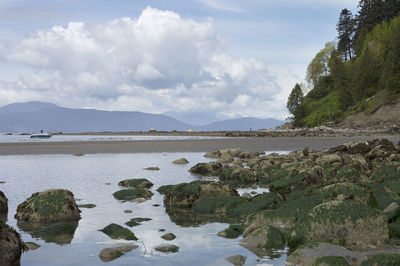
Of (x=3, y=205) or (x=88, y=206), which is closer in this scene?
(x=3, y=205)

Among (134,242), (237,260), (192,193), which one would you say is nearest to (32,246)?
(134,242)

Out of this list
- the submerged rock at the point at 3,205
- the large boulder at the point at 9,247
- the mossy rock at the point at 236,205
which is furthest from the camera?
the submerged rock at the point at 3,205

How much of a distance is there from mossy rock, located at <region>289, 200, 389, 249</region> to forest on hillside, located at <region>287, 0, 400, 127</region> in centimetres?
7197

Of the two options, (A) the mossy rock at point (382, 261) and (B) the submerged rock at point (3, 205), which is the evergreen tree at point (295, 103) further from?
(A) the mossy rock at point (382, 261)

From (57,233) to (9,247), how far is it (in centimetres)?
274

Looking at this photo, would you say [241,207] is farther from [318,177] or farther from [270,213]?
[318,177]

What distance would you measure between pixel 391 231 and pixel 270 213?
259 centimetres

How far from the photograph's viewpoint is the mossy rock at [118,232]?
8180 millimetres

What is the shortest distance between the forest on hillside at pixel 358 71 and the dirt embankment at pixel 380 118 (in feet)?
4.19

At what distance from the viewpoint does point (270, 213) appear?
9070mm

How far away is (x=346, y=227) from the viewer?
739 centimetres

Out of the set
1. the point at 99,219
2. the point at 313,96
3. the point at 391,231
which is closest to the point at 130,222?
the point at 99,219

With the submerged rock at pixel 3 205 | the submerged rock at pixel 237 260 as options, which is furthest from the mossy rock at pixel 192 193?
the submerged rock at pixel 237 260

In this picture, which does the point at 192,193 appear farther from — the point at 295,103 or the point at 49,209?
the point at 295,103
